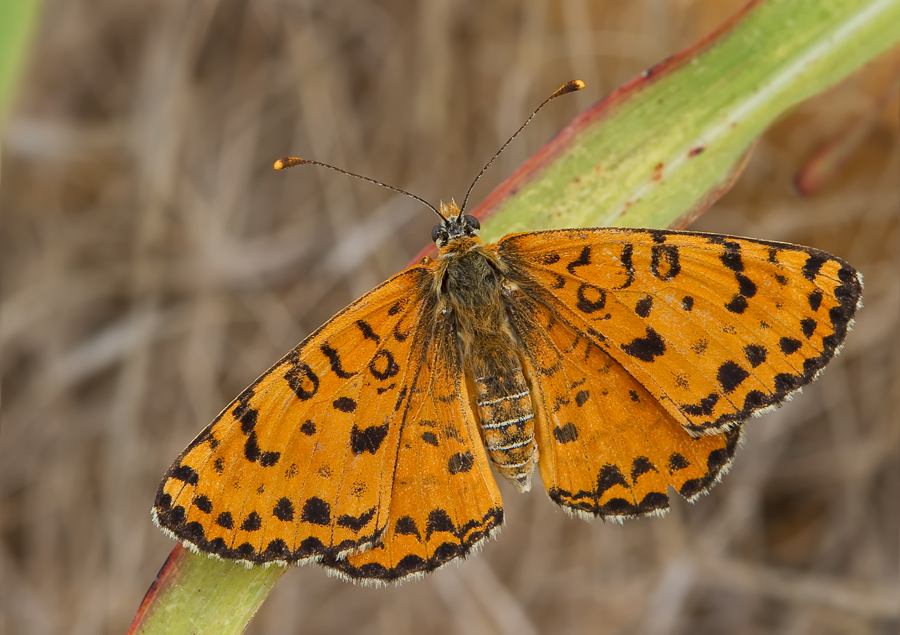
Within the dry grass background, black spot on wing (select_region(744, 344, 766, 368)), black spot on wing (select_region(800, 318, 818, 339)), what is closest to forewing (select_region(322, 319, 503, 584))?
black spot on wing (select_region(744, 344, 766, 368))

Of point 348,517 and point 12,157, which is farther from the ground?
point 12,157

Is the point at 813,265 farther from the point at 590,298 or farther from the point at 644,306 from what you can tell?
the point at 590,298

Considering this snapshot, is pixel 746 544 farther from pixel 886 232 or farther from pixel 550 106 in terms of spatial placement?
pixel 550 106

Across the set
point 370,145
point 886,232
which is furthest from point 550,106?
point 886,232

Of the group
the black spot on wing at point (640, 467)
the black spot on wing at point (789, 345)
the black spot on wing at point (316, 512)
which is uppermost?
the black spot on wing at point (316, 512)

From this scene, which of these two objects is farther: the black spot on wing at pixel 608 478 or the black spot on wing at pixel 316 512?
the black spot on wing at pixel 608 478

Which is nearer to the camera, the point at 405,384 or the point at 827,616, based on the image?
the point at 405,384

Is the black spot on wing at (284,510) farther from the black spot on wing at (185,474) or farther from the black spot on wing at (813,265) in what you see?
the black spot on wing at (813,265)

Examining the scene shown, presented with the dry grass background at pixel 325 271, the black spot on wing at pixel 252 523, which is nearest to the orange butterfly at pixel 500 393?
the black spot on wing at pixel 252 523
